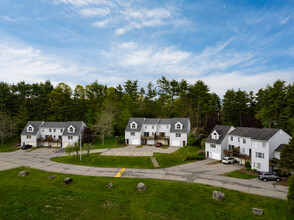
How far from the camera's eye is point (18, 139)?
200 ft

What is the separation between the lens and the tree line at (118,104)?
188 feet

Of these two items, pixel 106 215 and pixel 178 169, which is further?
pixel 178 169

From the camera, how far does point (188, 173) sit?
29.9 m

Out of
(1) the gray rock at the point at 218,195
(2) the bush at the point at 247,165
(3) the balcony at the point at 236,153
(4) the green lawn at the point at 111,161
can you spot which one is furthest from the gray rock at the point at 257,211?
(4) the green lawn at the point at 111,161

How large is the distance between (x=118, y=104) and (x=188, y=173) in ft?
140

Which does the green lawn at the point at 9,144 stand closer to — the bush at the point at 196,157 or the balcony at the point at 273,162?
the bush at the point at 196,157

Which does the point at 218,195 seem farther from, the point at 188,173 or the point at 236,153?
the point at 236,153

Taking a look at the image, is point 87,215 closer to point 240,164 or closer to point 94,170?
point 94,170

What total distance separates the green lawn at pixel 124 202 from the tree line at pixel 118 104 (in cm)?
2995

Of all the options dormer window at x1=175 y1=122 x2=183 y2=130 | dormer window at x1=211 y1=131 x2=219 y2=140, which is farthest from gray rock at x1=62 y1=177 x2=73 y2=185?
dormer window at x1=175 y1=122 x2=183 y2=130

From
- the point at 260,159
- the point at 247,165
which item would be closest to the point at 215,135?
the point at 247,165

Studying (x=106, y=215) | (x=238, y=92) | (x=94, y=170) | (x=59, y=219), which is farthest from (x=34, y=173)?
(x=238, y=92)

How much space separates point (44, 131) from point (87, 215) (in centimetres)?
4987

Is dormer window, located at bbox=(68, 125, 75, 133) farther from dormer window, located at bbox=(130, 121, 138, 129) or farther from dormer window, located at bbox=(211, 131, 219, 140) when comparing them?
dormer window, located at bbox=(211, 131, 219, 140)
